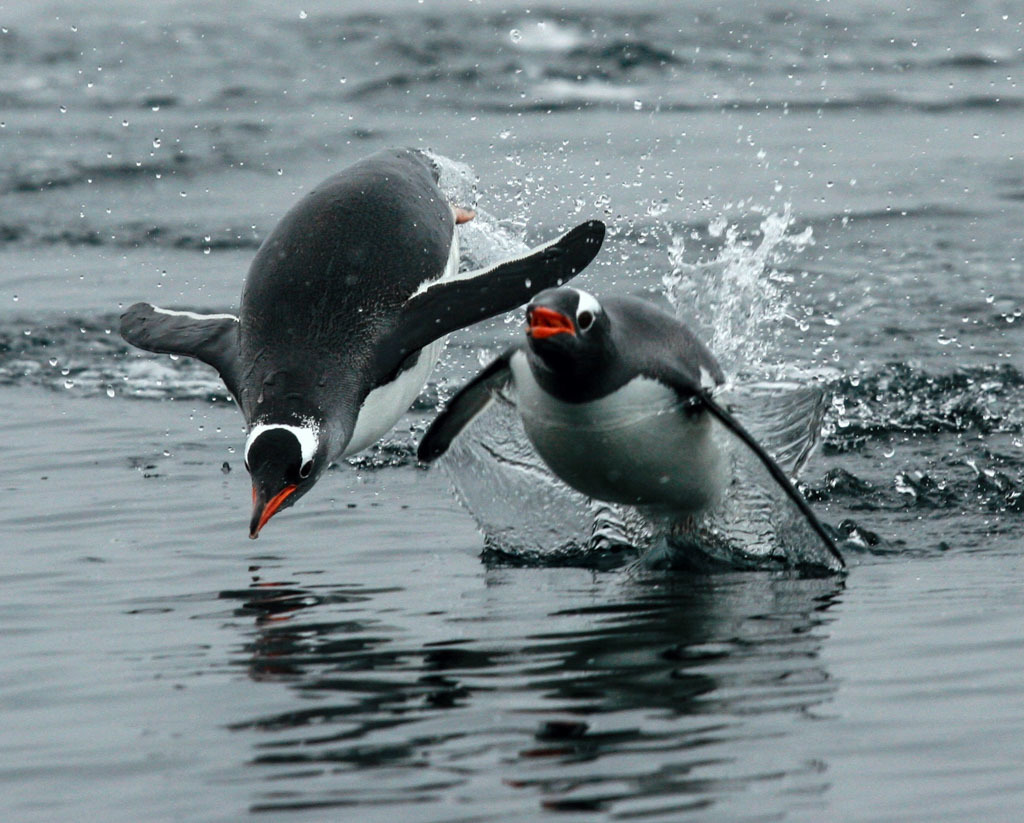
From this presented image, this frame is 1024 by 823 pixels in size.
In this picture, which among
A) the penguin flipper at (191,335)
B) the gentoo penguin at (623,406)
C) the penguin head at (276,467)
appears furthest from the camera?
the penguin flipper at (191,335)

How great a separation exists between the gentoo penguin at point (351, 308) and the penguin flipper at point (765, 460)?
3.29 feet

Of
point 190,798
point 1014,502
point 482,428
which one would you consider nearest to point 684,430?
point 482,428

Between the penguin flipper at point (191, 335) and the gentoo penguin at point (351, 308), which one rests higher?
the gentoo penguin at point (351, 308)

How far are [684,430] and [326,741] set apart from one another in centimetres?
179

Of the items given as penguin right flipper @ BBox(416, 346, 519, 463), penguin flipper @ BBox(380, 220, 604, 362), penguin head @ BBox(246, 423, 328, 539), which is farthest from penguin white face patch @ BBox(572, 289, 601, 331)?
penguin flipper @ BBox(380, 220, 604, 362)

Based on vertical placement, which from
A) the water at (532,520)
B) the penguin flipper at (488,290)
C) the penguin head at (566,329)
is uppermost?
the penguin head at (566,329)

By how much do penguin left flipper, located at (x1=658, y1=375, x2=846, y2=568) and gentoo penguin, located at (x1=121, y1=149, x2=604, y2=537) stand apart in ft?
3.27

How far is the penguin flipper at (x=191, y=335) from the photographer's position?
19.1 ft

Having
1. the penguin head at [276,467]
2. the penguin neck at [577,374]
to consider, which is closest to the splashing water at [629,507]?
the penguin neck at [577,374]

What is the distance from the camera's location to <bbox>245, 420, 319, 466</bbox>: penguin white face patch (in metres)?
4.98

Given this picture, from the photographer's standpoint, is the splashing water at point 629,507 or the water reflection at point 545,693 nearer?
the water reflection at point 545,693

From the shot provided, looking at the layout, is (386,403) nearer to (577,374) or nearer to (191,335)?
(191,335)

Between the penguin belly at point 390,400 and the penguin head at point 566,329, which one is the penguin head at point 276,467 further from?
the penguin head at point 566,329

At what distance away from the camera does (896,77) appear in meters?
15.3
